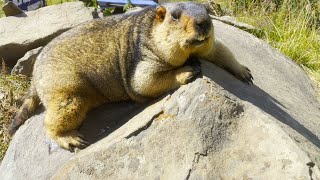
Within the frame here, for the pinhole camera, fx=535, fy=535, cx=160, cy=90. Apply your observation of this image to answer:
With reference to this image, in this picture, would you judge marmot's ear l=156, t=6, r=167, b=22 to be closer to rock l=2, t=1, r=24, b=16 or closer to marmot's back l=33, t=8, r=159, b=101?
marmot's back l=33, t=8, r=159, b=101

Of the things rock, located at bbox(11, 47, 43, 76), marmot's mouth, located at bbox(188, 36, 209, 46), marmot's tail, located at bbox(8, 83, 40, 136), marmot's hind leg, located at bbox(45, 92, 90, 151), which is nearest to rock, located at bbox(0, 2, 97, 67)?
rock, located at bbox(11, 47, 43, 76)

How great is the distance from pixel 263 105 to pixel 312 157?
977mm

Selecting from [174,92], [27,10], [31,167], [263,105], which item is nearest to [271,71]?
[263,105]

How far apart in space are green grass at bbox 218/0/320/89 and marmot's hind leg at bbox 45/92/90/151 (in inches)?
180

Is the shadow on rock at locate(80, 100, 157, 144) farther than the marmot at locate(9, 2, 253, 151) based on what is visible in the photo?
Yes

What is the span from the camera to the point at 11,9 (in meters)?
9.66

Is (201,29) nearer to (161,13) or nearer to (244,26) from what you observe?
(161,13)

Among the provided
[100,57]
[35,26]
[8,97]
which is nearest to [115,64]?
[100,57]

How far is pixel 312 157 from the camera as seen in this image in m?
4.81

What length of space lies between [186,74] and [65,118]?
1.44 meters

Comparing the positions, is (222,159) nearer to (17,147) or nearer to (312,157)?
(312,157)

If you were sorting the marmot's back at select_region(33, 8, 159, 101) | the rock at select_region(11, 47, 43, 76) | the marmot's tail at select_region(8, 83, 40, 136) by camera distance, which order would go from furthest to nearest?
the rock at select_region(11, 47, 43, 76) → the marmot's tail at select_region(8, 83, 40, 136) → the marmot's back at select_region(33, 8, 159, 101)

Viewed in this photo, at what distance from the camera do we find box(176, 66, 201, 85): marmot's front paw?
213 inches

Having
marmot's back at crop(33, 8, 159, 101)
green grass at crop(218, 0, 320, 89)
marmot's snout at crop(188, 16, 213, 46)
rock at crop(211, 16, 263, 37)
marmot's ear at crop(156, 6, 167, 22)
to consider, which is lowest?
green grass at crop(218, 0, 320, 89)
